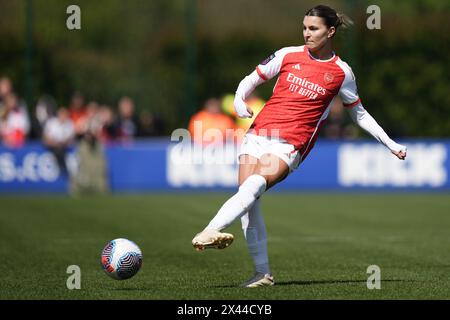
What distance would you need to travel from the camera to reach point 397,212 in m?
18.7

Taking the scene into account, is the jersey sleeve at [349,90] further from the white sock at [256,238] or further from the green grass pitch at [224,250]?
the green grass pitch at [224,250]

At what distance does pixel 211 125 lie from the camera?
24531 mm

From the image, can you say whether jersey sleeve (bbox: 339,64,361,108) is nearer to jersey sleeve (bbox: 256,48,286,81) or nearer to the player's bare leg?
jersey sleeve (bbox: 256,48,286,81)

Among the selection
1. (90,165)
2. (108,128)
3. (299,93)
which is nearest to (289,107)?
(299,93)

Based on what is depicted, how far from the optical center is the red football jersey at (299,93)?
9.12 meters

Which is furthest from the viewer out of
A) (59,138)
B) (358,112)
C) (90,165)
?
(59,138)

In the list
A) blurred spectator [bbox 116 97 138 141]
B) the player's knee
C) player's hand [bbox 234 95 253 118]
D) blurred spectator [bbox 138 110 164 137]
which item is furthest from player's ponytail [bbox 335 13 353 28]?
blurred spectator [bbox 138 110 164 137]

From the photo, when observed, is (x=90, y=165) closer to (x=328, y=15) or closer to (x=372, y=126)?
(x=372, y=126)

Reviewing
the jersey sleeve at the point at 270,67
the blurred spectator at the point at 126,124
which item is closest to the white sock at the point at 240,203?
the jersey sleeve at the point at 270,67

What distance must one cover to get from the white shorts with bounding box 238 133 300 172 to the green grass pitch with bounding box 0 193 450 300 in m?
1.08

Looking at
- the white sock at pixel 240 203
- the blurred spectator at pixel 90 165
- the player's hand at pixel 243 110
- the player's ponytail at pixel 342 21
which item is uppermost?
the player's ponytail at pixel 342 21

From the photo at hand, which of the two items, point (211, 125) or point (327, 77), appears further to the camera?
point (211, 125)

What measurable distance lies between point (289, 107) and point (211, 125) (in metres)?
15.4

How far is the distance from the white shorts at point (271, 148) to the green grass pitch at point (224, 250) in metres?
1.08
